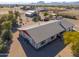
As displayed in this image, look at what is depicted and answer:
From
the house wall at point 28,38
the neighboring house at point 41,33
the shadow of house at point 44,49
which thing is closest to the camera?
the shadow of house at point 44,49

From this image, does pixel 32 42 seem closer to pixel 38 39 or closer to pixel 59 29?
pixel 38 39

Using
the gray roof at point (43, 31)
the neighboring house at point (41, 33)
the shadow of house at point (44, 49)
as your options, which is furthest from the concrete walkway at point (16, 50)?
the gray roof at point (43, 31)

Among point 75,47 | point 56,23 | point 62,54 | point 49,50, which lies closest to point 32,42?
point 49,50

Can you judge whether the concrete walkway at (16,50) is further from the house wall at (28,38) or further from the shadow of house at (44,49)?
the house wall at (28,38)

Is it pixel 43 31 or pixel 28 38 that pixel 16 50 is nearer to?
pixel 28 38

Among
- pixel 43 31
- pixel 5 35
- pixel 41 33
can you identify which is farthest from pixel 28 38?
pixel 5 35

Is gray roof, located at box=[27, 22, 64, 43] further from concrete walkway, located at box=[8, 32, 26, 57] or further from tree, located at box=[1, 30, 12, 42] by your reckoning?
tree, located at box=[1, 30, 12, 42]

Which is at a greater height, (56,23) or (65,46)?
(56,23)

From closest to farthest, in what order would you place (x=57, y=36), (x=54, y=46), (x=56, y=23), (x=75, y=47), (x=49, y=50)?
(x=75, y=47), (x=49, y=50), (x=54, y=46), (x=57, y=36), (x=56, y=23)

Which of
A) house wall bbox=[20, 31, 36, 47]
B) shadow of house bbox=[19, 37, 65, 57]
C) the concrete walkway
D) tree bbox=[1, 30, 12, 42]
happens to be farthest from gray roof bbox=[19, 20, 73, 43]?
tree bbox=[1, 30, 12, 42]
